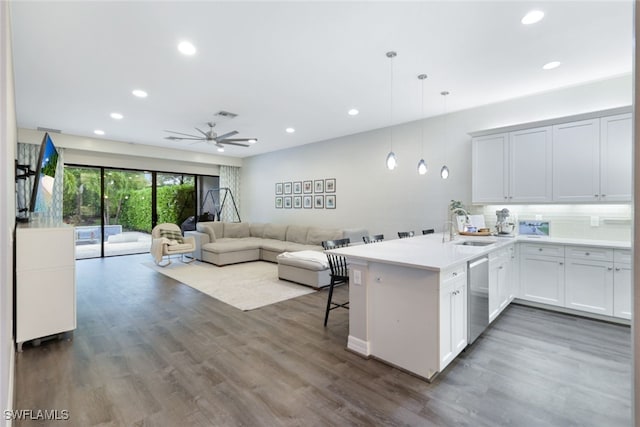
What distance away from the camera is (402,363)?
2.45 meters

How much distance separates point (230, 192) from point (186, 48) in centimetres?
669

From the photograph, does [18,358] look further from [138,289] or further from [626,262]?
[626,262]

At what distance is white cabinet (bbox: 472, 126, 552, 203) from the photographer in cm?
394

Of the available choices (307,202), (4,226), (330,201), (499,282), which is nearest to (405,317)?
(499,282)

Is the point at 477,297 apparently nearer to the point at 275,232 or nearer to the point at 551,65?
the point at 551,65

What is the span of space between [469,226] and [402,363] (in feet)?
9.01

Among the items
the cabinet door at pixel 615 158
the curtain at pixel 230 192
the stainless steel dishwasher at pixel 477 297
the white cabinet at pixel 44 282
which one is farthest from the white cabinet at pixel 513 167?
the curtain at pixel 230 192

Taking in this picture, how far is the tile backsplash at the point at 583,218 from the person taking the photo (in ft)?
11.9

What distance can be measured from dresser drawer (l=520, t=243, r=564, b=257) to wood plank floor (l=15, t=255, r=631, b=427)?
0.76 metres

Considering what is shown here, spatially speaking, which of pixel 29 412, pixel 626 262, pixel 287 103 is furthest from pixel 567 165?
pixel 29 412

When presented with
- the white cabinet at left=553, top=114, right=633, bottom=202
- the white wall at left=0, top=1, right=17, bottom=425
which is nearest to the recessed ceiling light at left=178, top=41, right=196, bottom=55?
the white wall at left=0, top=1, right=17, bottom=425

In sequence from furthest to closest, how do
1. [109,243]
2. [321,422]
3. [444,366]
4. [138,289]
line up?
[109,243]
[138,289]
[444,366]
[321,422]

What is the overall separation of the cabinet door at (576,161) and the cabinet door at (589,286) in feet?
2.68

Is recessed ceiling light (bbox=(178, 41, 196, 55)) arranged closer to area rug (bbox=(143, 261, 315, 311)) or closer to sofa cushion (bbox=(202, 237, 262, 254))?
area rug (bbox=(143, 261, 315, 311))
